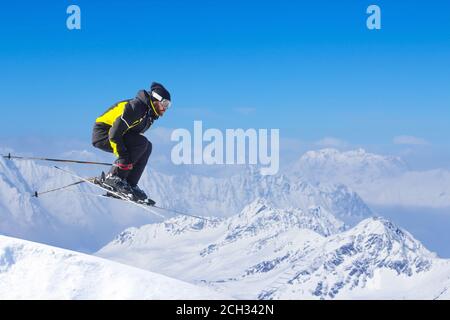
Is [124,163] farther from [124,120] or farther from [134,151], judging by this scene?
[124,120]

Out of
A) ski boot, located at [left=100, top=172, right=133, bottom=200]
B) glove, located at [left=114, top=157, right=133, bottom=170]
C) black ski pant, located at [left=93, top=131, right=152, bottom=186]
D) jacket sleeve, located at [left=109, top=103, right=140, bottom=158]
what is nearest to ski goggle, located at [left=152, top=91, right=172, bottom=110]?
jacket sleeve, located at [left=109, top=103, right=140, bottom=158]

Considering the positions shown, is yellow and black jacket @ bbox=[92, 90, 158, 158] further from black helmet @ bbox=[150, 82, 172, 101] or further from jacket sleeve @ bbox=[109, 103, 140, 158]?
black helmet @ bbox=[150, 82, 172, 101]

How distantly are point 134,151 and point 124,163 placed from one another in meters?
0.42

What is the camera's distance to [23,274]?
14.9 m

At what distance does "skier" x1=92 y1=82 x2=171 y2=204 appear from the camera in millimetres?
15680

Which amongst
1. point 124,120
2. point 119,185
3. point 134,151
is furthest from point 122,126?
point 119,185

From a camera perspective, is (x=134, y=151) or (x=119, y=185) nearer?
(x=134, y=151)

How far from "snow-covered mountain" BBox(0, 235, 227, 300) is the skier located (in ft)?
8.52

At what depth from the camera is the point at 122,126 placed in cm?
1591

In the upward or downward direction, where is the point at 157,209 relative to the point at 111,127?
downward

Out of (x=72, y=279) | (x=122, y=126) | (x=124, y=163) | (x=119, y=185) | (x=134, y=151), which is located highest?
(x=122, y=126)
